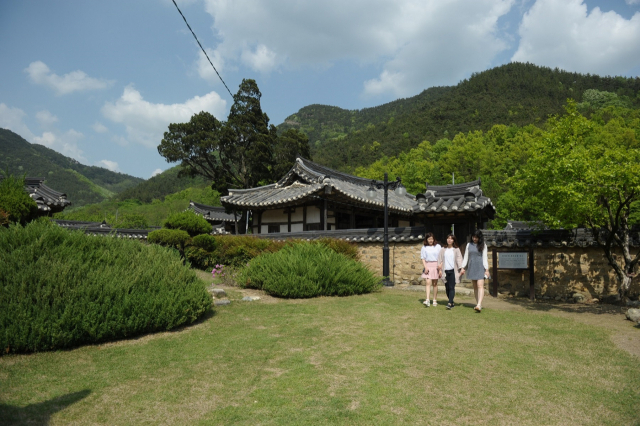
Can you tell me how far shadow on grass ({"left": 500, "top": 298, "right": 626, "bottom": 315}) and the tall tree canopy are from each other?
23679mm

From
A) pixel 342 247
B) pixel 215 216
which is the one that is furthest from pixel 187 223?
pixel 215 216

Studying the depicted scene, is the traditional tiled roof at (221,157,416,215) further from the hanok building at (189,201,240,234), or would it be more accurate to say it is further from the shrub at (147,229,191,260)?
the hanok building at (189,201,240,234)

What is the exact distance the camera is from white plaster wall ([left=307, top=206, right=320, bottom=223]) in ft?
58.3

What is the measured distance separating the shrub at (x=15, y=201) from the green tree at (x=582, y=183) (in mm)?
11399

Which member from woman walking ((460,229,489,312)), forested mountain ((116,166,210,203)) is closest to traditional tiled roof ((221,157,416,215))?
woman walking ((460,229,489,312))

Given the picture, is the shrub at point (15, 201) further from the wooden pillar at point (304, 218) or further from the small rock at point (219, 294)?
the wooden pillar at point (304, 218)

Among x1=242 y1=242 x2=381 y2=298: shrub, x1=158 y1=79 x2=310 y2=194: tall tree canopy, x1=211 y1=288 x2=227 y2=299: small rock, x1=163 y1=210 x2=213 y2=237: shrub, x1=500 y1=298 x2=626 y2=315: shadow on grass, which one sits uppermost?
x1=158 y1=79 x2=310 y2=194: tall tree canopy

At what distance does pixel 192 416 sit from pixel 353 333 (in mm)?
3455

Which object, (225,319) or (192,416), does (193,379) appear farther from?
(225,319)

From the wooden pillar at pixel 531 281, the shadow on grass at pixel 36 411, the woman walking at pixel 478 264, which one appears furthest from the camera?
the wooden pillar at pixel 531 281

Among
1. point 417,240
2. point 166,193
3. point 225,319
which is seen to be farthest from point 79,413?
point 166,193

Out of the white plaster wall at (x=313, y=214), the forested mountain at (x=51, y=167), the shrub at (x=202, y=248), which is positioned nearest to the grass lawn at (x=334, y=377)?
the shrub at (x=202, y=248)

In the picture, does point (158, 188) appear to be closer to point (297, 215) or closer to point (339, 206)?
point (297, 215)

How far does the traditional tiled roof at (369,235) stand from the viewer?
13.5 metres
